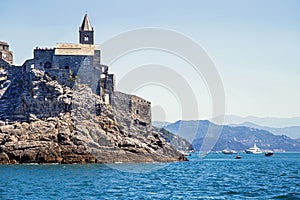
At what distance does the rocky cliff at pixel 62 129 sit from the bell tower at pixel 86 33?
39.3ft

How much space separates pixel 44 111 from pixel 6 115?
19.5 feet

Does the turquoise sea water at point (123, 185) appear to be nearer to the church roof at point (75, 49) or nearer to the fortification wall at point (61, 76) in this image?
the fortification wall at point (61, 76)

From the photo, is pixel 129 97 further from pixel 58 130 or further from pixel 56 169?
pixel 56 169

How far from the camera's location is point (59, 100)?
8088cm

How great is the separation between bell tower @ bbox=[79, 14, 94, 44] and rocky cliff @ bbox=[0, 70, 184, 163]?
12.0 meters

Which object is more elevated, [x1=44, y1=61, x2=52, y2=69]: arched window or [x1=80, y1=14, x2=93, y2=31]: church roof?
[x1=80, y1=14, x2=93, y2=31]: church roof

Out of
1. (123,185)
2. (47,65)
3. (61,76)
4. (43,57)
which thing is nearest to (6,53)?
(43,57)

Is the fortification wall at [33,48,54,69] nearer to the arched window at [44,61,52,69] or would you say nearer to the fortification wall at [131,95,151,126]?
the arched window at [44,61,52,69]

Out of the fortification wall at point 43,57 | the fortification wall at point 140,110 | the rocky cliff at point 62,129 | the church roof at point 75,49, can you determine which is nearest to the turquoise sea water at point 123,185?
the rocky cliff at point 62,129

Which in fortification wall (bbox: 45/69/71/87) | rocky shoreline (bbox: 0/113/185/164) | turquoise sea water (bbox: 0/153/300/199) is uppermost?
fortification wall (bbox: 45/69/71/87)

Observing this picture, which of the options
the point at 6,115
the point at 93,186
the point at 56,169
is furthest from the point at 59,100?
the point at 93,186

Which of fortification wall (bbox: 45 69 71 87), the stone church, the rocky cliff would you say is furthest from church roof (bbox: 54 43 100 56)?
the rocky cliff

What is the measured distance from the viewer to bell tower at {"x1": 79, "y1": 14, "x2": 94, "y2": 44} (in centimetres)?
9319

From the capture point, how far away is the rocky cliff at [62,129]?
249ft
